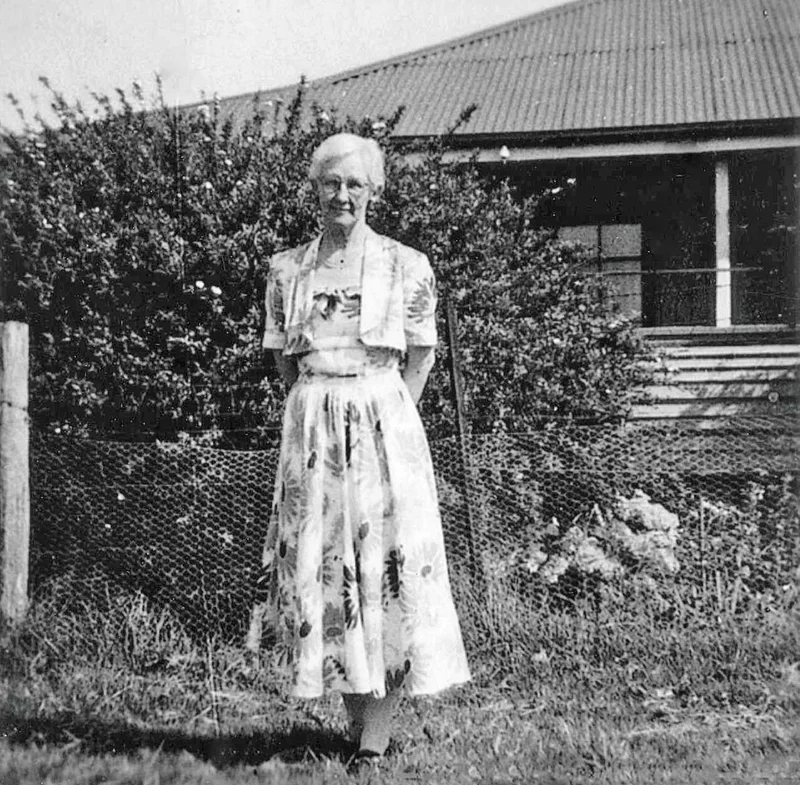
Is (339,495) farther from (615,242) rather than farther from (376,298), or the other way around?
(615,242)

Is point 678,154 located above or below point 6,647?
above

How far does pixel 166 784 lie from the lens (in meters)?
2.88

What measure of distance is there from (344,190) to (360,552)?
1.06 meters

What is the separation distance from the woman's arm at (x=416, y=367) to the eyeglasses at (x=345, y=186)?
20.0 inches

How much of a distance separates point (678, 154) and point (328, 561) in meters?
8.15

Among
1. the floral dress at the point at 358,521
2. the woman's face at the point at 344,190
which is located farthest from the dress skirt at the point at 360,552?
the woman's face at the point at 344,190

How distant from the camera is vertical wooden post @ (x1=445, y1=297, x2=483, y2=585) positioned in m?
4.20

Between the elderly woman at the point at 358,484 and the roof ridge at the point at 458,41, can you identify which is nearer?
the elderly woman at the point at 358,484

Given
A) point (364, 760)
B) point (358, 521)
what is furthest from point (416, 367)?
point (364, 760)

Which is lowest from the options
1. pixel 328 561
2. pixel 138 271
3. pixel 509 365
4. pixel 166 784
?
pixel 166 784

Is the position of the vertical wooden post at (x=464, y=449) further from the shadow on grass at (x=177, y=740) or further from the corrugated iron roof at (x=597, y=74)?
the corrugated iron roof at (x=597, y=74)

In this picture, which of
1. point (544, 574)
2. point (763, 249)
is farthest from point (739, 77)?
point (544, 574)

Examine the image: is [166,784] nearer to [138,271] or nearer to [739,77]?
[138,271]

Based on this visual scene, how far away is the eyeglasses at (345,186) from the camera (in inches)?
110
